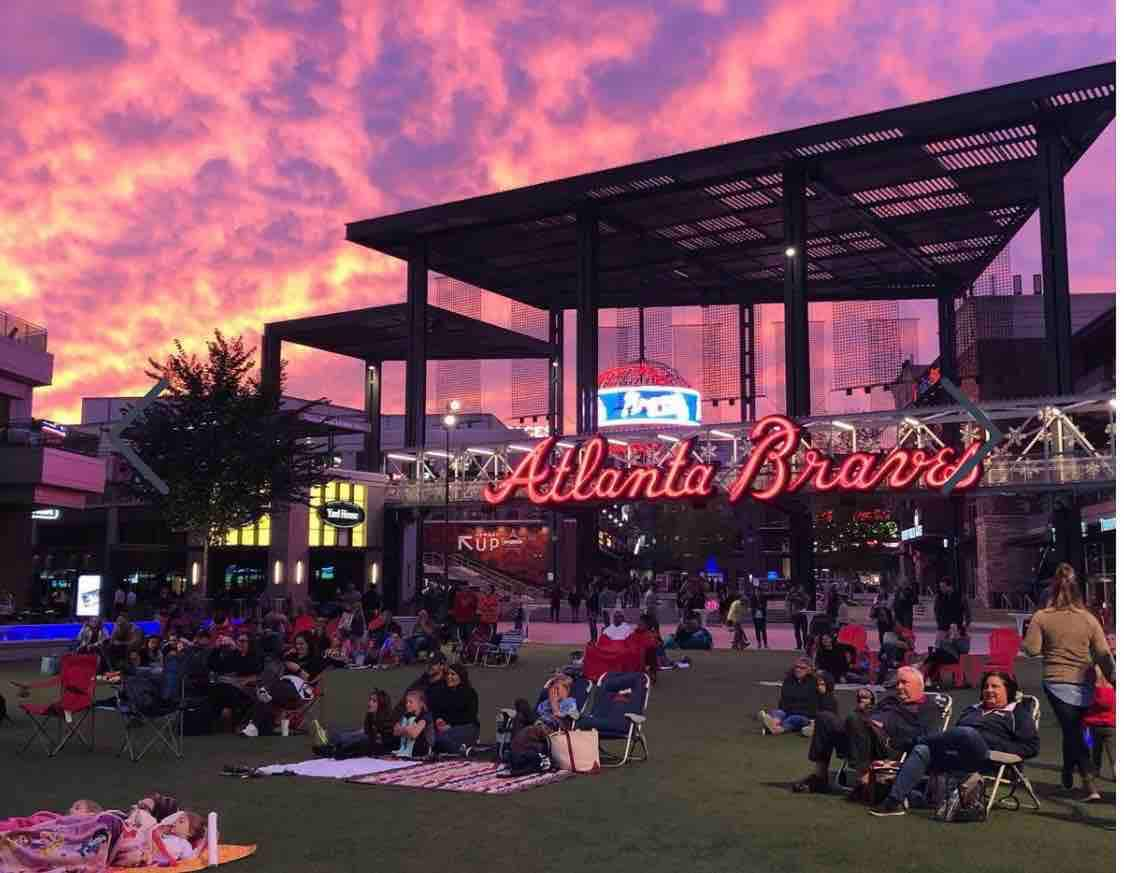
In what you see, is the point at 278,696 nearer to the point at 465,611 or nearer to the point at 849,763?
the point at 849,763

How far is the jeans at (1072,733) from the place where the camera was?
11.1 m

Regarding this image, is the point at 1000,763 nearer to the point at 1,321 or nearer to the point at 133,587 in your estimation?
the point at 1,321

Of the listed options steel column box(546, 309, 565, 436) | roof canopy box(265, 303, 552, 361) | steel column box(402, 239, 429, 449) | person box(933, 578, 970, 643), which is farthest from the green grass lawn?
steel column box(546, 309, 565, 436)

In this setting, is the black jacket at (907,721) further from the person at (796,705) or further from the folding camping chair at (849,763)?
the person at (796,705)

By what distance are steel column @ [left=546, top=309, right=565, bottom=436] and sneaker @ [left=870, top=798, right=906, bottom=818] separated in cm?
6619

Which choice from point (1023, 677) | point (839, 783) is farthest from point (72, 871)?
point (1023, 677)

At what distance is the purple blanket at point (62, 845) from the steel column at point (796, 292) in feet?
140

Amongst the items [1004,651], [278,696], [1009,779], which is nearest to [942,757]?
[1009,779]

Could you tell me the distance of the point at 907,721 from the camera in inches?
455

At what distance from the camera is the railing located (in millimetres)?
44844

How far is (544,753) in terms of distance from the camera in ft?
43.2

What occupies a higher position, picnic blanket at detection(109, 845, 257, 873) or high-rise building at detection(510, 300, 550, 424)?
high-rise building at detection(510, 300, 550, 424)

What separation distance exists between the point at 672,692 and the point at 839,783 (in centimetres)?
1027

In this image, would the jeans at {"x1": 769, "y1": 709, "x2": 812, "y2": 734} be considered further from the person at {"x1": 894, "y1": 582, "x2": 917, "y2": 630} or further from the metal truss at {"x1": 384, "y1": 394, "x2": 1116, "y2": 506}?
the metal truss at {"x1": 384, "y1": 394, "x2": 1116, "y2": 506}
